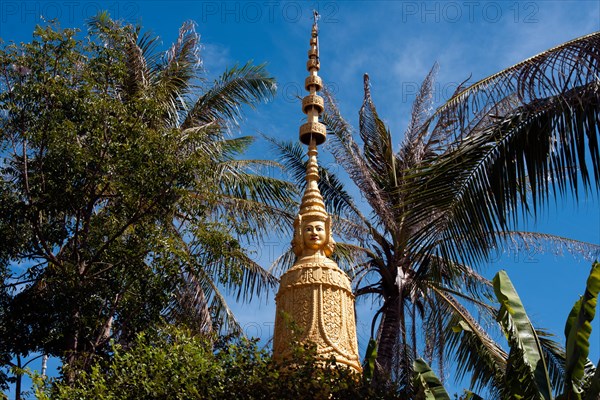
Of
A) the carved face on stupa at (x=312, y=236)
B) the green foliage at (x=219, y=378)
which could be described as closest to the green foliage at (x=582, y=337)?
the green foliage at (x=219, y=378)

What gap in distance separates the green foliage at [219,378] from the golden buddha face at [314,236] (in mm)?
1605

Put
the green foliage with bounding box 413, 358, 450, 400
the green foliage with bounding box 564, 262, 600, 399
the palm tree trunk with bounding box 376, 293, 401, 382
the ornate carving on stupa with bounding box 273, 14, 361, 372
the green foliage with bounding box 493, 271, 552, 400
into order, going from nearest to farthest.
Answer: the green foliage with bounding box 564, 262, 600, 399
the green foliage with bounding box 493, 271, 552, 400
the green foliage with bounding box 413, 358, 450, 400
the ornate carving on stupa with bounding box 273, 14, 361, 372
the palm tree trunk with bounding box 376, 293, 401, 382

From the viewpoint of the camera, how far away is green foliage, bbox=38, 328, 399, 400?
924 cm

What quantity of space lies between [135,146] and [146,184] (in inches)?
24.3

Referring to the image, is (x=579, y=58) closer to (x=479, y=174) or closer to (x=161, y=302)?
(x=479, y=174)

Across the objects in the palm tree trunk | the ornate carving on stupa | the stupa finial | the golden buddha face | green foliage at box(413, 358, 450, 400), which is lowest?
green foliage at box(413, 358, 450, 400)

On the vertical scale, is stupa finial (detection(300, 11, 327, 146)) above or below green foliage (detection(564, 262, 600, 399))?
above

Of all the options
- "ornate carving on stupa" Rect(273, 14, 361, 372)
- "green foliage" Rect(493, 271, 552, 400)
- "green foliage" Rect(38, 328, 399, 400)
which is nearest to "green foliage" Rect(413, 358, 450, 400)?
"green foliage" Rect(38, 328, 399, 400)

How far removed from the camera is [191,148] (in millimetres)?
15492

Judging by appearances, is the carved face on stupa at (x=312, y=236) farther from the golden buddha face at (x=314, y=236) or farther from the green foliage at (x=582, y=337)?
the green foliage at (x=582, y=337)

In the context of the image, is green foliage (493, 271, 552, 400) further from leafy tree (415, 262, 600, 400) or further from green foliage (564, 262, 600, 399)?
green foliage (564, 262, 600, 399)

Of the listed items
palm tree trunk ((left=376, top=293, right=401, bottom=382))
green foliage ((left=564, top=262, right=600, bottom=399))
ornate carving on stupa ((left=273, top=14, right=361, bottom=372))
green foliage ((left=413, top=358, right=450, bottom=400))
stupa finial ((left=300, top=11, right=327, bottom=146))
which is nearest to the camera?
green foliage ((left=564, top=262, right=600, bottom=399))

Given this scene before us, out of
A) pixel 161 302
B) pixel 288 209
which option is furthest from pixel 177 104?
pixel 161 302

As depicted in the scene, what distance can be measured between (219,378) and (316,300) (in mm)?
1443
